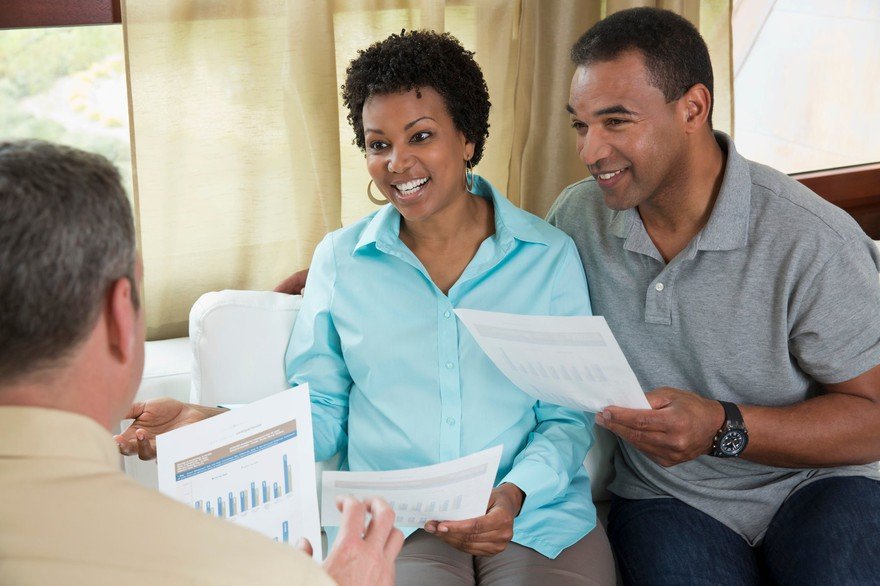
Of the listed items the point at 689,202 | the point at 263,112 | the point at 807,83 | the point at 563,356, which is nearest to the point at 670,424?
the point at 563,356

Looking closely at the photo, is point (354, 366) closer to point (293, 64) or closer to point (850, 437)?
point (293, 64)

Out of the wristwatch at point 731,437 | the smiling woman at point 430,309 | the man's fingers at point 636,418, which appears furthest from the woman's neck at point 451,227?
the wristwatch at point 731,437

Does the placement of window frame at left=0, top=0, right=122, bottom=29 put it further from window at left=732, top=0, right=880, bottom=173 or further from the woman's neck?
window at left=732, top=0, right=880, bottom=173

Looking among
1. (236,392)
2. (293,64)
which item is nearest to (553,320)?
(236,392)

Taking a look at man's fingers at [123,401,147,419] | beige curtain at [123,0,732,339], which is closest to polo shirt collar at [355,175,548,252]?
beige curtain at [123,0,732,339]

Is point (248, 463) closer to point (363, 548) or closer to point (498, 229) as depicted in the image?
point (363, 548)

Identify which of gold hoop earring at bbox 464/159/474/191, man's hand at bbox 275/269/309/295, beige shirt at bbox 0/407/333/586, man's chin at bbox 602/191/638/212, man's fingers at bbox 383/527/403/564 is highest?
gold hoop earring at bbox 464/159/474/191

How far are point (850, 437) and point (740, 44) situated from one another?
5.38ft

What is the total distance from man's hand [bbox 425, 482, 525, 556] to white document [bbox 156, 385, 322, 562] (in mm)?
245

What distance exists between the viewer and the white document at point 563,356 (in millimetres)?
1401

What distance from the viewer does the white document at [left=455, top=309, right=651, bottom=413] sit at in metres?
1.40

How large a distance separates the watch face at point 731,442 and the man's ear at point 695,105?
0.56 metres

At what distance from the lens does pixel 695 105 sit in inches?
67.1

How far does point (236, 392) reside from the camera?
1.82 meters
